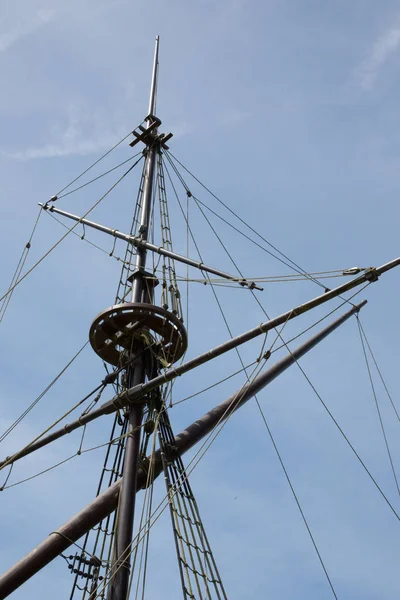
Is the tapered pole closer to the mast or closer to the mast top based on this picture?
the mast

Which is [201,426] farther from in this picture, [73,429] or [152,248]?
[152,248]

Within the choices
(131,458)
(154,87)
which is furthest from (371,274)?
(154,87)

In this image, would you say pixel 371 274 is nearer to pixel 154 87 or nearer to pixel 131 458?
pixel 131 458

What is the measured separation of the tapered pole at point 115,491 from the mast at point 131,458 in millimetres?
335

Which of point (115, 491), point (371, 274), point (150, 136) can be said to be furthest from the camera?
point (150, 136)

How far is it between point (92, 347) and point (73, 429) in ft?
5.20

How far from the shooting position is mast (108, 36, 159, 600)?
12656 mm

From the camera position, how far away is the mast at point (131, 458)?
1266 centimetres

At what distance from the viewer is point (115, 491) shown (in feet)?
45.9

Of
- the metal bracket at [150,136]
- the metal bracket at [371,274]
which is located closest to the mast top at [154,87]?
the metal bracket at [150,136]

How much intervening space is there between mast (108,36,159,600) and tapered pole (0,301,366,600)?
1.10 ft

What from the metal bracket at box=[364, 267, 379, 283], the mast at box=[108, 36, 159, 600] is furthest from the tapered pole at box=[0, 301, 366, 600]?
the metal bracket at box=[364, 267, 379, 283]

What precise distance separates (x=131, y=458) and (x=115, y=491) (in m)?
0.62

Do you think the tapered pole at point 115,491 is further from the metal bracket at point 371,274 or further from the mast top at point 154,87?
the mast top at point 154,87
